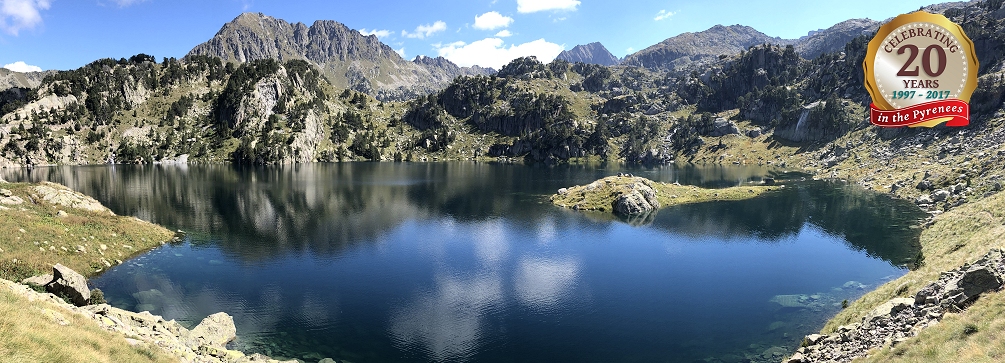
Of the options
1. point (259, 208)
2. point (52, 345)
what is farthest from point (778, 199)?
point (52, 345)

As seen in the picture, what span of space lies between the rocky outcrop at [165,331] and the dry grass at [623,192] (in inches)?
3207

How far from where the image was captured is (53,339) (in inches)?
747

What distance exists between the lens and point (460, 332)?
40594 millimetres

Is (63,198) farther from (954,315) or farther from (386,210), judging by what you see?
(954,315)

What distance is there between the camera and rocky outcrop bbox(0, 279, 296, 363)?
2777cm

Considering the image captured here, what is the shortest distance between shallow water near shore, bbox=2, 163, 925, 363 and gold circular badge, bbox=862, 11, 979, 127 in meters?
19.7

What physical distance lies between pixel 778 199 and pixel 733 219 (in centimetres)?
3465

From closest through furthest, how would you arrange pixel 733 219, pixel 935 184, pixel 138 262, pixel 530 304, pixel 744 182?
pixel 530 304 → pixel 138 262 → pixel 733 219 → pixel 935 184 → pixel 744 182

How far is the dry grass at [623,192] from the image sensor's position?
109081mm

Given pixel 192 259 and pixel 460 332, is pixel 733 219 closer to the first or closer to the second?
pixel 460 332

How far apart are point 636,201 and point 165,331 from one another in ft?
292

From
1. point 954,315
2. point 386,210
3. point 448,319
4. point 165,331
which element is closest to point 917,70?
point 954,315

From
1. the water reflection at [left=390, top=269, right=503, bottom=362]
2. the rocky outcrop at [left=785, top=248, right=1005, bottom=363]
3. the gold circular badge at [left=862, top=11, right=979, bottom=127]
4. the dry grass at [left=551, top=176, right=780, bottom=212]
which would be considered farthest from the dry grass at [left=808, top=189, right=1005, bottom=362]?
the dry grass at [left=551, top=176, right=780, bottom=212]

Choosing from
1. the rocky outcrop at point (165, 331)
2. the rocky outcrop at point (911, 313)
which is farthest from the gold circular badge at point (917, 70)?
the rocky outcrop at point (165, 331)
